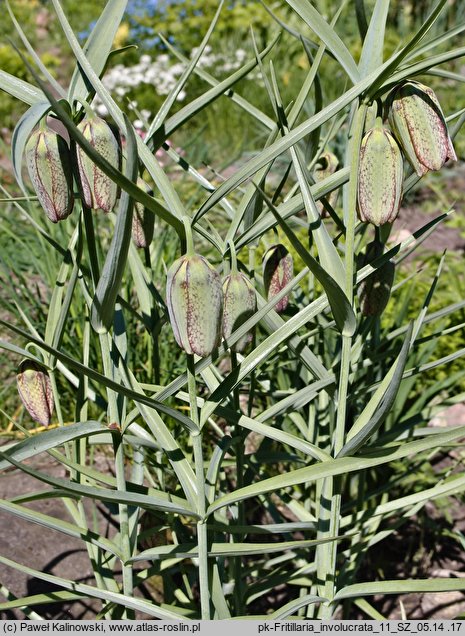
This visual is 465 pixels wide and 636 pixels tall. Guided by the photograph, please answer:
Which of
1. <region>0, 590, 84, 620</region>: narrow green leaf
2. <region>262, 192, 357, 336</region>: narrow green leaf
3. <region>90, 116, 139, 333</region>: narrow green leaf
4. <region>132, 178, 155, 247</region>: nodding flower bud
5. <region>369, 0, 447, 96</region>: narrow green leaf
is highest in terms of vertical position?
<region>369, 0, 447, 96</region>: narrow green leaf

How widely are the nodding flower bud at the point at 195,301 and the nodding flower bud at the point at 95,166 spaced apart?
101 millimetres

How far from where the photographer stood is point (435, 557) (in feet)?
4.89

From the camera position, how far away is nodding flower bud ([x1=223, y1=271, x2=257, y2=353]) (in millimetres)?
794

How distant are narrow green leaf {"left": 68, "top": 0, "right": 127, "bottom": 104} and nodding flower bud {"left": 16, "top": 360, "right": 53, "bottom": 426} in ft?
1.03

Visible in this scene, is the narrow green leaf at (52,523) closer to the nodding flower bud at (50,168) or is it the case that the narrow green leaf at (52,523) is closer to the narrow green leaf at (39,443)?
the narrow green leaf at (39,443)

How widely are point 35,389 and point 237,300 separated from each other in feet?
0.88

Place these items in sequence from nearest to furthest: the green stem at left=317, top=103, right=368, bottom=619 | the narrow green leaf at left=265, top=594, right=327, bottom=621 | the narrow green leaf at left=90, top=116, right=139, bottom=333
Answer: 1. the narrow green leaf at left=90, top=116, right=139, bottom=333
2. the green stem at left=317, top=103, right=368, bottom=619
3. the narrow green leaf at left=265, top=594, right=327, bottom=621

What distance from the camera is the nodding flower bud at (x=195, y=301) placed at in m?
0.69

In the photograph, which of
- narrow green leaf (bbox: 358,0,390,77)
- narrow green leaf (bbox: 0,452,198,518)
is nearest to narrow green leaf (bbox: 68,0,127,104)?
narrow green leaf (bbox: 358,0,390,77)

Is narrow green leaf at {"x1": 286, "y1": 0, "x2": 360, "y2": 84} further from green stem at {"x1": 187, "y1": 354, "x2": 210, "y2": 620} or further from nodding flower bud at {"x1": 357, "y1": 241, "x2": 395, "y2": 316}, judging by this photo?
green stem at {"x1": 187, "y1": 354, "x2": 210, "y2": 620}

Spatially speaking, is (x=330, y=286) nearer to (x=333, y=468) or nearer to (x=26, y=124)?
(x=333, y=468)

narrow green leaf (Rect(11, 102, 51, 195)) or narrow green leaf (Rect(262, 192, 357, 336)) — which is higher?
narrow green leaf (Rect(11, 102, 51, 195))

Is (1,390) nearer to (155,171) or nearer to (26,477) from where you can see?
(26,477)

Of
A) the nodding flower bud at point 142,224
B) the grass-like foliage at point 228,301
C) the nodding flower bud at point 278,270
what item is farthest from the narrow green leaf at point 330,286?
the nodding flower bud at point 142,224
